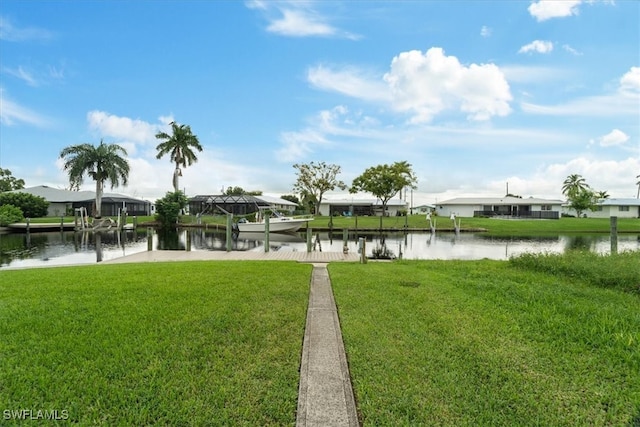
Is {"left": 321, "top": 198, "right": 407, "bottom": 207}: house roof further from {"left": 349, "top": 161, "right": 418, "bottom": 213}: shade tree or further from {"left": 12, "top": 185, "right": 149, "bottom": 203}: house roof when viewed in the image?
{"left": 12, "top": 185, "right": 149, "bottom": 203}: house roof

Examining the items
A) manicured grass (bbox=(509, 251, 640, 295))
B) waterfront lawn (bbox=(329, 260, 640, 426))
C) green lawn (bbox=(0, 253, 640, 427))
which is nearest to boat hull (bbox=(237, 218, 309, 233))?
manicured grass (bbox=(509, 251, 640, 295))

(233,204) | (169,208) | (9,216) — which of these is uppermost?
(233,204)

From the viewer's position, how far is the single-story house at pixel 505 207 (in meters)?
48.3

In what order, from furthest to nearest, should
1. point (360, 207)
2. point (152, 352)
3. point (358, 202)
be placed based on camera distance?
point (360, 207) < point (358, 202) < point (152, 352)

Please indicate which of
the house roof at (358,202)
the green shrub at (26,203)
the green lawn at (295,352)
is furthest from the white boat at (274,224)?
the green shrub at (26,203)

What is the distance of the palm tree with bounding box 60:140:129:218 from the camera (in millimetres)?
36938

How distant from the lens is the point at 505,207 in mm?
51125

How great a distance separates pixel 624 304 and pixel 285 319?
5.40 meters

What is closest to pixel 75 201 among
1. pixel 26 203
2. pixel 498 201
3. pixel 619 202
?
pixel 26 203

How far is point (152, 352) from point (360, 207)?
5201 cm

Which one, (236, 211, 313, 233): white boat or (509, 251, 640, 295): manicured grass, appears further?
(236, 211, 313, 233): white boat

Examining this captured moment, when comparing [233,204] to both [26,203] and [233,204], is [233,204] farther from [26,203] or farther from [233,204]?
[26,203]

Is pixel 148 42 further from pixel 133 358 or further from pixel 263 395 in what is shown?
pixel 263 395

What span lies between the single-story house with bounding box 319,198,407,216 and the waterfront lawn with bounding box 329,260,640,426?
156ft
